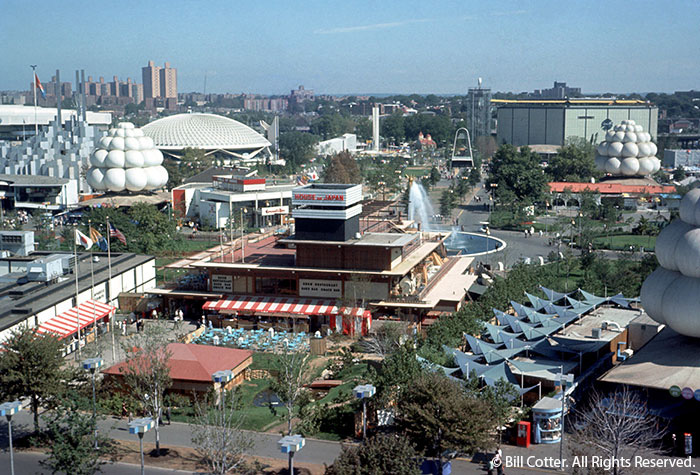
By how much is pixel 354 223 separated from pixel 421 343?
9902mm

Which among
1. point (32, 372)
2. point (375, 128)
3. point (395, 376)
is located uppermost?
point (375, 128)

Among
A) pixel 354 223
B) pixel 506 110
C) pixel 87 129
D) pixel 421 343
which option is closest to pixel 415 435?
pixel 421 343

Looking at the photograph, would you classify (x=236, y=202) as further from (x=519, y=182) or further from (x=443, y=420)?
(x=443, y=420)

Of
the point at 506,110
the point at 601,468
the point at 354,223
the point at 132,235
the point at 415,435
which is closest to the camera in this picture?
the point at 601,468

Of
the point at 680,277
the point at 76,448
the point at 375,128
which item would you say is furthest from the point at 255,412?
the point at 375,128

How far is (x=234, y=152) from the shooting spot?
13938 centimetres

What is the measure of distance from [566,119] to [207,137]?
207 feet

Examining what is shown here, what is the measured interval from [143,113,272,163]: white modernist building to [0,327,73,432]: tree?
10533cm

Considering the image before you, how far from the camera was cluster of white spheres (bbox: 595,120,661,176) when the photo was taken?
9131 centimetres

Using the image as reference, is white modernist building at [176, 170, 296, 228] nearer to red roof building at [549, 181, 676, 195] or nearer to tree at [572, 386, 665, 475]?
red roof building at [549, 181, 676, 195]

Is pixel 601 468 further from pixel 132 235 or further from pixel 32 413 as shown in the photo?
pixel 132 235

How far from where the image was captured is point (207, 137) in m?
137

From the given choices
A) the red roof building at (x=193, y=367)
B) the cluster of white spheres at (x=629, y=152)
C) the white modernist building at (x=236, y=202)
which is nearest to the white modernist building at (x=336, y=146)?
the cluster of white spheres at (x=629, y=152)

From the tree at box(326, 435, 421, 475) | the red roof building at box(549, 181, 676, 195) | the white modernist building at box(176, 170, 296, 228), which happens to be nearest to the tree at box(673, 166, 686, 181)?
the red roof building at box(549, 181, 676, 195)
